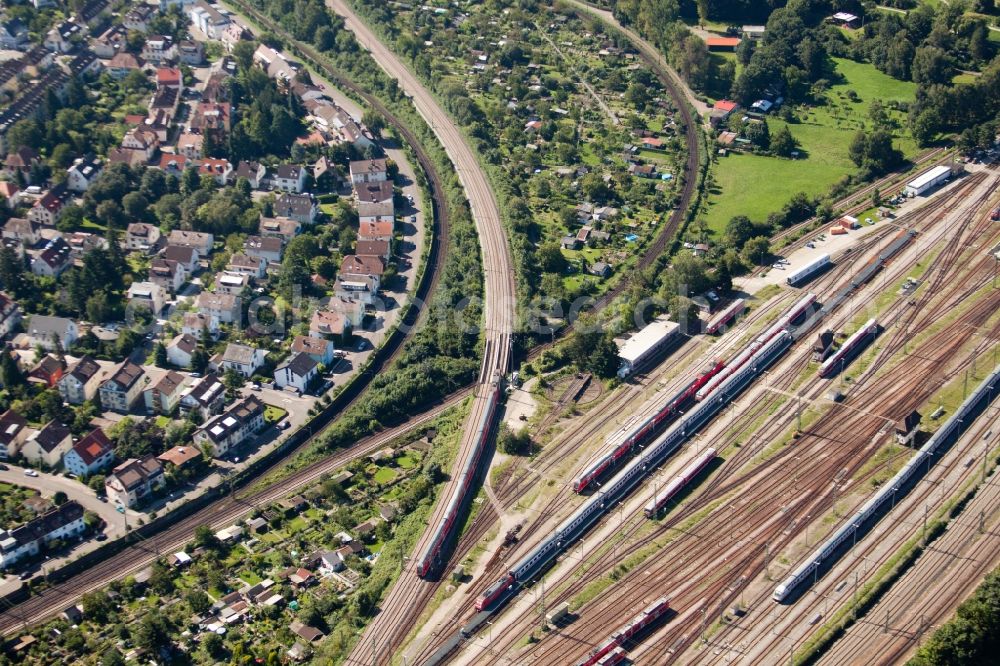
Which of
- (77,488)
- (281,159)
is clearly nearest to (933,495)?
(77,488)

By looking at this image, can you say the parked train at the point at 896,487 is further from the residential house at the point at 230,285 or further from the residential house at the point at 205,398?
the residential house at the point at 230,285

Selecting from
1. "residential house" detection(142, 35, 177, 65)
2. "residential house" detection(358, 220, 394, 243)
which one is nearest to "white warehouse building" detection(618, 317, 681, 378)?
"residential house" detection(358, 220, 394, 243)

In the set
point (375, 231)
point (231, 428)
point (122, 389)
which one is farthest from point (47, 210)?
point (231, 428)

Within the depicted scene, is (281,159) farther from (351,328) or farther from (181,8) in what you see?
(181,8)

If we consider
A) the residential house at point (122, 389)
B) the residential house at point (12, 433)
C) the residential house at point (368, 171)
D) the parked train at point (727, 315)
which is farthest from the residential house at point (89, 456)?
the parked train at point (727, 315)

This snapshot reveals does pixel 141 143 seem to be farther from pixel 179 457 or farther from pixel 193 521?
pixel 193 521

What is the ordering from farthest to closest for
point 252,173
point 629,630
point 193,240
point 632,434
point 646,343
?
point 252,173
point 193,240
point 646,343
point 632,434
point 629,630
